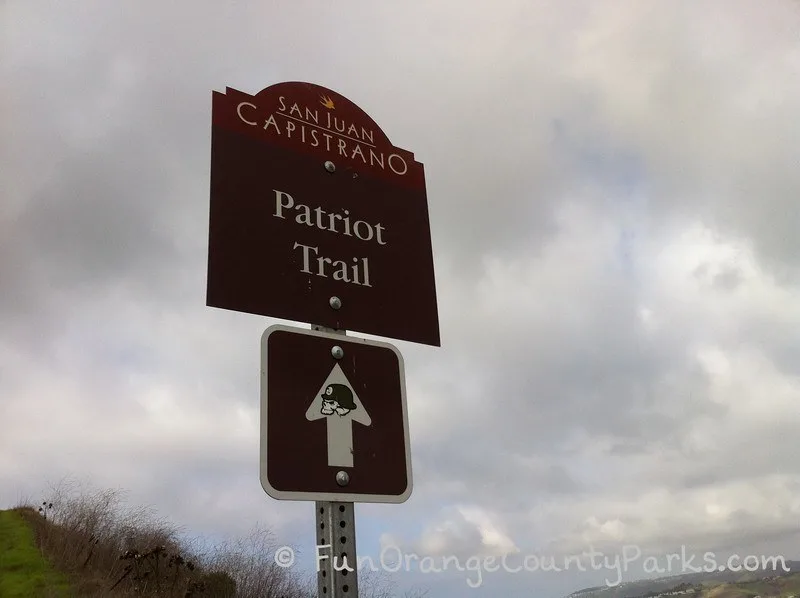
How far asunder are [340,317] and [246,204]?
516 millimetres

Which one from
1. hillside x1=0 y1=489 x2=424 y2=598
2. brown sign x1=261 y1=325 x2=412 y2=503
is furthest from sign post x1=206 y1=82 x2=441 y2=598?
hillside x1=0 y1=489 x2=424 y2=598

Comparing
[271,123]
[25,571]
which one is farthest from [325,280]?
[25,571]

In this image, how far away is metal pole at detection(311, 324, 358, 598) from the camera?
5.66 ft

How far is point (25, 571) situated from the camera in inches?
240

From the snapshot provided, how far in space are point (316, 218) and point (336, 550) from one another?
A: 1.15m

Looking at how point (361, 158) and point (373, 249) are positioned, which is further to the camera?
point (361, 158)

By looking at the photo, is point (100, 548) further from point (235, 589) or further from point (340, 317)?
point (340, 317)

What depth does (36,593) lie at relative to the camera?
5449mm

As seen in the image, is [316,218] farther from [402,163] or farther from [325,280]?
[402,163]

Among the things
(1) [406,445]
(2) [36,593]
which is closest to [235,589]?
(2) [36,593]

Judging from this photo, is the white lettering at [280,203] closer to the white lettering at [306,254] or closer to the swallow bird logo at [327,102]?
the white lettering at [306,254]

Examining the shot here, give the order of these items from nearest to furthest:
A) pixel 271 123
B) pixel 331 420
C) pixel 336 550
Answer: pixel 336 550 → pixel 331 420 → pixel 271 123

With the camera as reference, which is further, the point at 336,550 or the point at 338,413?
the point at 338,413

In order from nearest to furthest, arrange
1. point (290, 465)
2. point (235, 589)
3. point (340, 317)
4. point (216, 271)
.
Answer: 1. point (290, 465)
2. point (216, 271)
3. point (340, 317)
4. point (235, 589)
